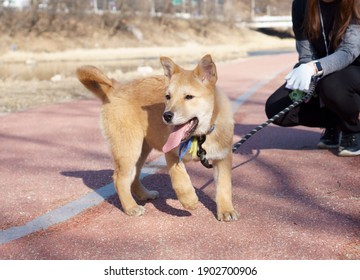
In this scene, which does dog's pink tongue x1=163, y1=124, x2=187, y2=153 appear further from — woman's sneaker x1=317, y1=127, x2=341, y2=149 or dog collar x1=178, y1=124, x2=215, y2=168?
woman's sneaker x1=317, y1=127, x2=341, y2=149

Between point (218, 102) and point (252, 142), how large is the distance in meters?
2.60

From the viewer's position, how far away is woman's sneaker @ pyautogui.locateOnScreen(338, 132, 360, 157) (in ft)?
16.7

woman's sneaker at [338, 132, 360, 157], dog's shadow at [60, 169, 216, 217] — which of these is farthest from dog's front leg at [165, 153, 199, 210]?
woman's sneaker at [338, 132, 360, 157]

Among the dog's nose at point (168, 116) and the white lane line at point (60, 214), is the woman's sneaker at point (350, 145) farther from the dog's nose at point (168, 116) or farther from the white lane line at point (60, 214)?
the dog's nose at point (168, 116)

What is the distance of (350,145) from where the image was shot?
5.14 metres

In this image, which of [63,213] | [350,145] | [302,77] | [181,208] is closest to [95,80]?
[63,213]

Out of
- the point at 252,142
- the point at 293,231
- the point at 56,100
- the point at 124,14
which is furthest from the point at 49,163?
the point at 124,14

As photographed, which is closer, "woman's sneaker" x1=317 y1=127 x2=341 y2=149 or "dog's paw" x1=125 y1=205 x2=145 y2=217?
"dog's paw" x1=125 y1=205 x2=145 y2=217

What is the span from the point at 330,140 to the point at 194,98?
2.56m

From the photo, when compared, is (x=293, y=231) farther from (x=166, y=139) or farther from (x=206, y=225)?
(x=166, y=139)

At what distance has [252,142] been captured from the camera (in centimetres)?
621

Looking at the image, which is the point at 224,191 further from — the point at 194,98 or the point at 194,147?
the point at 194,98

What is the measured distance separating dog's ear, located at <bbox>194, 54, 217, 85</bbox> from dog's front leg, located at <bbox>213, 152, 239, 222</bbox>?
54 cm

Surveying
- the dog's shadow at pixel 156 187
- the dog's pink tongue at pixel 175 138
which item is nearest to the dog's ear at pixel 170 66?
the dog's pink tongue at pixel 175 138
